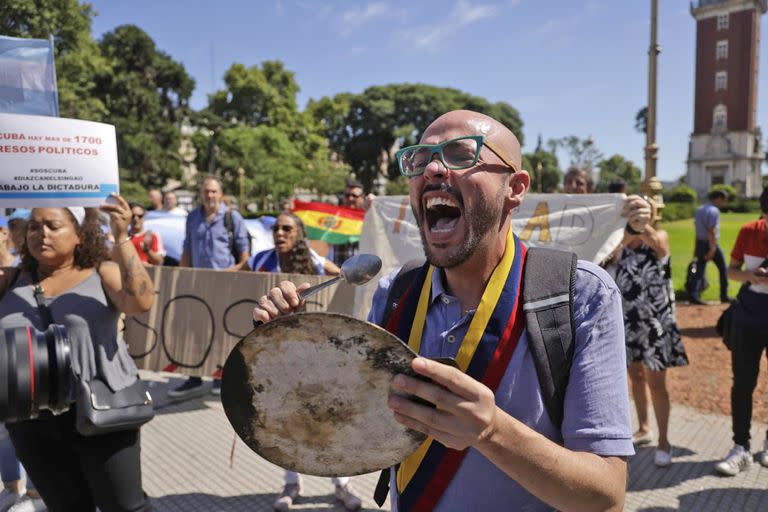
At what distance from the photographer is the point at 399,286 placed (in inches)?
68.0

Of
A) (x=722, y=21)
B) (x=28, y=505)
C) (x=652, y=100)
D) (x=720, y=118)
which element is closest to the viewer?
(x=28, y=505)

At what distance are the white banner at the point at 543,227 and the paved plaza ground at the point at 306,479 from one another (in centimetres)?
161

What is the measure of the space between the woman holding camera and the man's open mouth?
1.86 m

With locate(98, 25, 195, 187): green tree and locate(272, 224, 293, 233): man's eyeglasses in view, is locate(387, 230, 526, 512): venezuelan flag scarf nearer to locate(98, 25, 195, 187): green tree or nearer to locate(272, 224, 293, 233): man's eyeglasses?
locate(272, 224, 293, 233): man's eyeglasses

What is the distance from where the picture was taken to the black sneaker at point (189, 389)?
236 inches

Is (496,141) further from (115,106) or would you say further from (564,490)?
(115,106)

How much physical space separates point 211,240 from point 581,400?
5298 mm

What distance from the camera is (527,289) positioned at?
1.39 m

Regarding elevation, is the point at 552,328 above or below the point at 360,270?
below

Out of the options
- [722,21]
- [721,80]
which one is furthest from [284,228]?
[722,21]

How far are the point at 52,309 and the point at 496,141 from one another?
2395mm

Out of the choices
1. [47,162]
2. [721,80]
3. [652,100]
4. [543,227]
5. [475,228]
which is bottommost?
[543,227]

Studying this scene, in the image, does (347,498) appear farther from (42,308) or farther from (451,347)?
(451,347)

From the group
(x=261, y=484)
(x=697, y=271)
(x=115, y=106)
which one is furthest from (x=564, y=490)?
(x=115, y=106)
